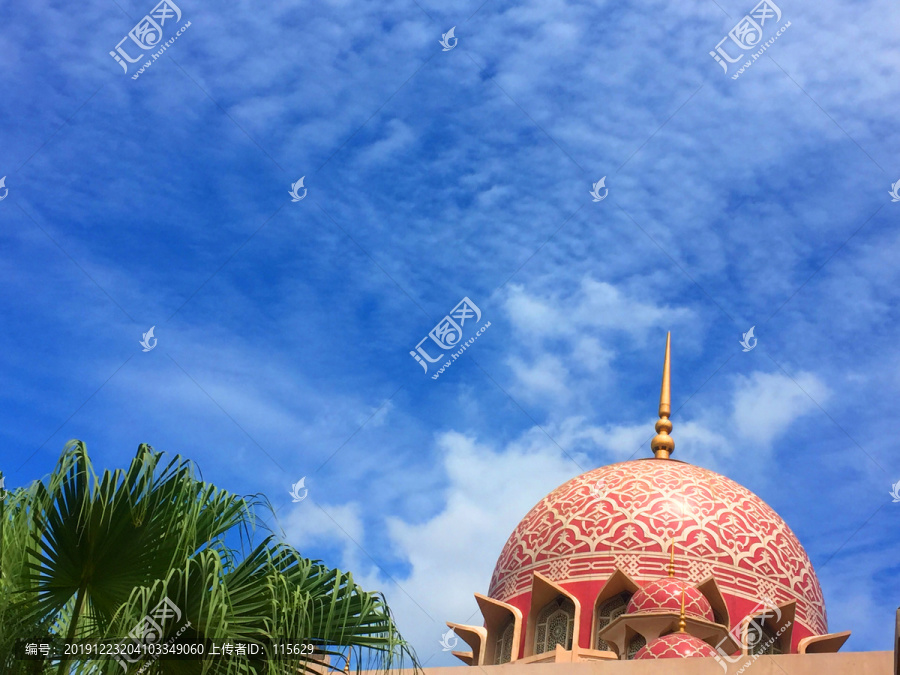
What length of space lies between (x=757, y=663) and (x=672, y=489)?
7288 mm

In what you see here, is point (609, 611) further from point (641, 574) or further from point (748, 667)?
point (748, 667)

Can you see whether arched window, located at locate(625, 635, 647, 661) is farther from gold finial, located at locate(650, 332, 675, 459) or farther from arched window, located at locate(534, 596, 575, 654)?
gold finial, located at locate(650, 332, 675, 459)

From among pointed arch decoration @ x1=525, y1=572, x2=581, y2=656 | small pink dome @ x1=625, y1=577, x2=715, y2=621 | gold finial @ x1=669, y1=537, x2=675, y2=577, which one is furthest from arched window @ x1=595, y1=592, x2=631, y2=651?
small pink dome @ x1=625, y1=577, x2=715, y2=621

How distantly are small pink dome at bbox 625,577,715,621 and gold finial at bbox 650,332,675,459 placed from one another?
220 inches

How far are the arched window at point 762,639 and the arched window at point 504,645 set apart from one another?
4.05 meters

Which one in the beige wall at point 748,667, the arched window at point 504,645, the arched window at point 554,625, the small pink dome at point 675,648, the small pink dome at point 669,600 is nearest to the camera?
the beige wall at point 748,667

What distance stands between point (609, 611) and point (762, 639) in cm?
263

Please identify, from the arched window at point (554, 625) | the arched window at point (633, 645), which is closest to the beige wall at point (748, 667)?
the arched window at point (633, 645)

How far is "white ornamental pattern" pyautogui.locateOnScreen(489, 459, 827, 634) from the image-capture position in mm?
19594

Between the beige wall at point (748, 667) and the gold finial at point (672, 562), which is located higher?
the gold finial at point (672, 562)

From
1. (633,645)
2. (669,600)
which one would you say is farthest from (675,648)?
(633,645)

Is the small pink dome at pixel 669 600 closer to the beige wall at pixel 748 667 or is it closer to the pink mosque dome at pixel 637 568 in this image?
the pink mosque dome at pixel 637 568

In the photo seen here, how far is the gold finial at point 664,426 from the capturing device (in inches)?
909

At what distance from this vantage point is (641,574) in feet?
63.3
